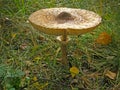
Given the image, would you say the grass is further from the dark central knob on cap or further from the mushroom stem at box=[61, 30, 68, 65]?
the dark central knob on cap

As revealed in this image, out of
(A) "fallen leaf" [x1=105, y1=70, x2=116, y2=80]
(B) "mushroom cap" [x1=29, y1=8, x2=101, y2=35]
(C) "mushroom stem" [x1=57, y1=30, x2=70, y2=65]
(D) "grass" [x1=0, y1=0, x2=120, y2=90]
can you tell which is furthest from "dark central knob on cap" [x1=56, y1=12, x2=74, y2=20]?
(A) "fallen leaf" [x1=105, y1=70, x2=116, y2=80]

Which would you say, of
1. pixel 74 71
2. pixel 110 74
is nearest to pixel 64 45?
pixel 74 71

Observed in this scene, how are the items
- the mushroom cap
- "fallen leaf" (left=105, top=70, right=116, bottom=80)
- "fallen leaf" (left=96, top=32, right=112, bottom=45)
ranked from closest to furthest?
the mushroom cap
"fallen leaf" (left=105, top=70, right=116, bottom=80)
"fallen leaf" (left=96, top=32, right=112, bottom=45)

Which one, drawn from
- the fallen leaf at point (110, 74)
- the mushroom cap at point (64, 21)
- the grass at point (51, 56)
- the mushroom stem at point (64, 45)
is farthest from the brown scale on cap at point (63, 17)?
the fallen leaf at point (110, 74)

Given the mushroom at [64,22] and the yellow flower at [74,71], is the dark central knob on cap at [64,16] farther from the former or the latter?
the yellow flower at [74,71]

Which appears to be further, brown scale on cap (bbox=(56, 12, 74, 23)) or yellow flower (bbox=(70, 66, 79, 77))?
yellow flower (bbox=(70, 66, 79, 77))
